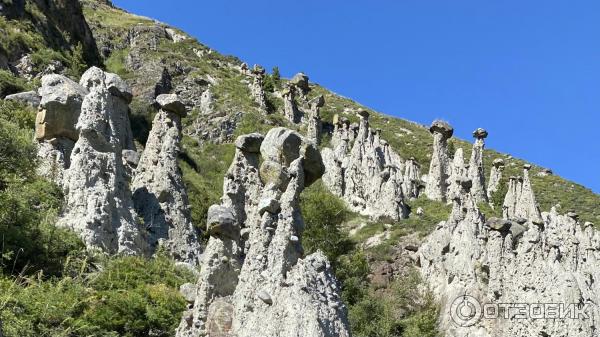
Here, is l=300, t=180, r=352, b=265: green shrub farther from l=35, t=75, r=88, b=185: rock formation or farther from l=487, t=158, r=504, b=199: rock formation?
l=487, t=158, r=504, b=199: rock formation

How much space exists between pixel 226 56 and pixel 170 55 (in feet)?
55.8

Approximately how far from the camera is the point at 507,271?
21.7 meters

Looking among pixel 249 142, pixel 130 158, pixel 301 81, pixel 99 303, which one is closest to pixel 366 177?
pixel 130 158

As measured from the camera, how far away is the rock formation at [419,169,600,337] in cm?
1958

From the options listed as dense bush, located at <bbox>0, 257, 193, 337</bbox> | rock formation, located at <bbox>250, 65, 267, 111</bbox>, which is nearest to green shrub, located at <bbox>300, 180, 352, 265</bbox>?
dense bush, located at <bbox>0, 257, 193, 337</bbox>

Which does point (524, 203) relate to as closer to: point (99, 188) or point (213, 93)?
point (213, 93)

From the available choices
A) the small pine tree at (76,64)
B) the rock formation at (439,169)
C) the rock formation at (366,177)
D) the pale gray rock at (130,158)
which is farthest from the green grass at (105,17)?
the pale gray rock at (130,158)

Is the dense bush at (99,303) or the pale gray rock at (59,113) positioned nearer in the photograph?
the dense bush at (99,303)

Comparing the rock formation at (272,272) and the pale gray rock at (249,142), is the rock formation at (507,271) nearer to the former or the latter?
the pale gray rock at (249,142)

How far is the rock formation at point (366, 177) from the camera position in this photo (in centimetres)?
3788

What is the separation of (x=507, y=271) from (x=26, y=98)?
53.9ft

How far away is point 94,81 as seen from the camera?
21.6m

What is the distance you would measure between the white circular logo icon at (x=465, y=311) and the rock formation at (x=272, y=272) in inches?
459

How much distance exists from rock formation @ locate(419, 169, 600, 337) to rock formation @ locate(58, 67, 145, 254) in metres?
10.7
